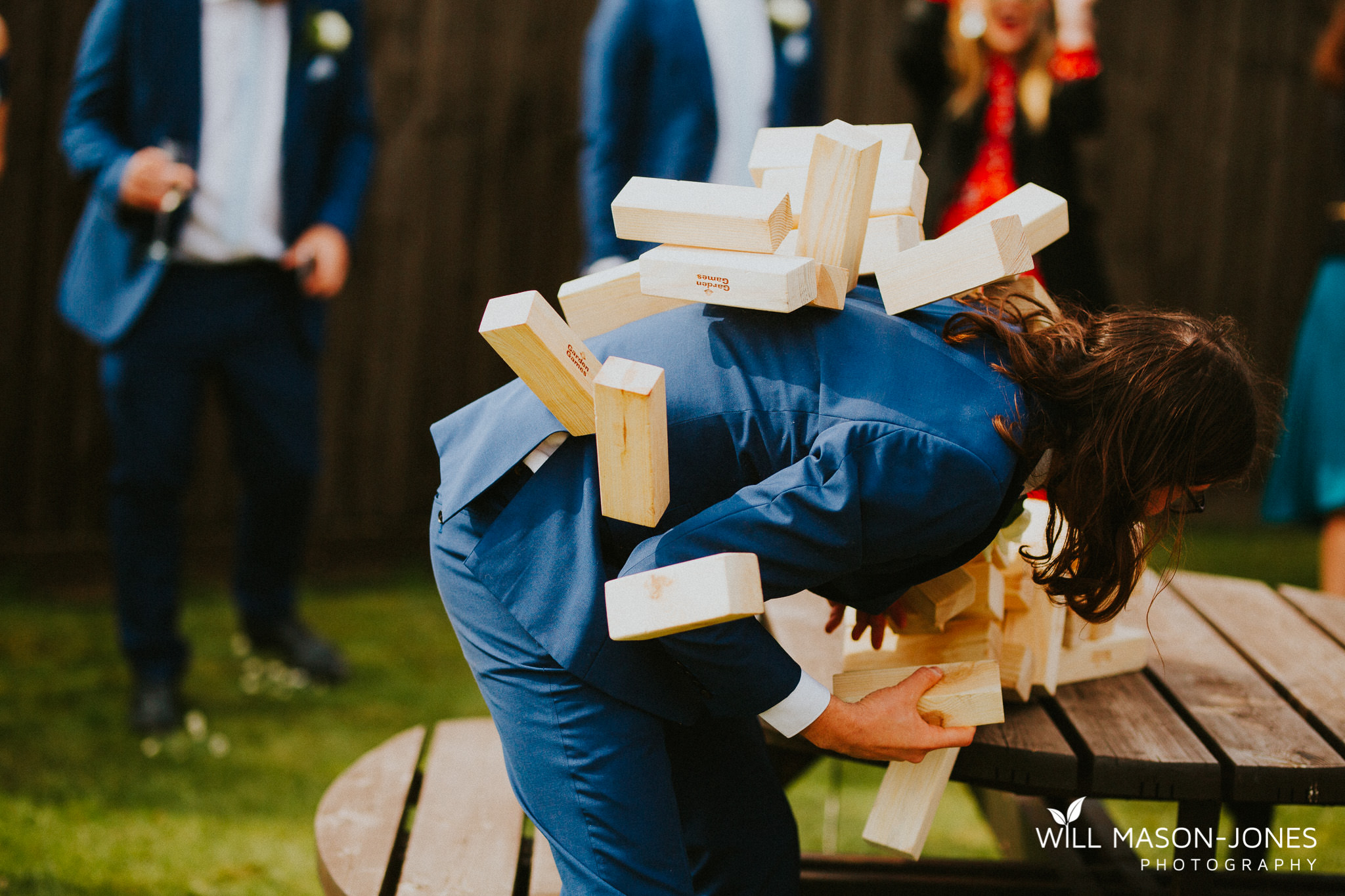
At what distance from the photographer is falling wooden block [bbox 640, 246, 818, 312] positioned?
1596 mm

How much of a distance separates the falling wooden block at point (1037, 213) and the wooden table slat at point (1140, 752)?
A: 708 millimetres

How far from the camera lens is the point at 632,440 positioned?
1566 millimetres

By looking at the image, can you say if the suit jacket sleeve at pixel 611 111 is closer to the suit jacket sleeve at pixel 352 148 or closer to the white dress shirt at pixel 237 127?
the suit jacket sleeve at pixel 352 148

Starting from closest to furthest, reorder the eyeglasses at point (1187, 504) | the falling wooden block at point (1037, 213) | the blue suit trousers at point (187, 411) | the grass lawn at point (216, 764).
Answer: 1. the eyeglasses at point (1187, 504)
2. the falling wooden block at point (1037, 213)
3. the grass lawn at point (216, 764)
4. the blue suit trousers at point (187, 411)

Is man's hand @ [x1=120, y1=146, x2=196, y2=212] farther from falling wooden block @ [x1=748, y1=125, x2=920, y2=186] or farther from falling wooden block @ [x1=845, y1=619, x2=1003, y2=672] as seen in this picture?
falling wooden block @ [x1=845, y1=619, x2=1003, y2=672]

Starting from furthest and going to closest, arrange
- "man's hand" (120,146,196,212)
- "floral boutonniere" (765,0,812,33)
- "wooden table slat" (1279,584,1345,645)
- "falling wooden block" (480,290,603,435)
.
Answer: "floral boutonniere" (765,0,812,33), "man's hand" (120,146,196,212), "wooden table slat" (1279,584,1345,645), "falling wooden block" (480,290,603,435)

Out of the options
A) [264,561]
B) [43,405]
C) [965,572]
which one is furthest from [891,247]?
[43,405]

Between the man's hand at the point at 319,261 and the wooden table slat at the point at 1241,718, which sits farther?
the man's hand at the point at 319,261

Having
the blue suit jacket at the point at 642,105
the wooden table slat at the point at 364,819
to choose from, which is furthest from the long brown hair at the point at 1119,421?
the blue suit jacket at the point at 642,105

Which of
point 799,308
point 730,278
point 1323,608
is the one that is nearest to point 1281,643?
point 1323,608

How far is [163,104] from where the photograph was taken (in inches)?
131

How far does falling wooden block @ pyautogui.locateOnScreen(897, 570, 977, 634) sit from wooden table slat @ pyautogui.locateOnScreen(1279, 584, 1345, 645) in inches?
37.2

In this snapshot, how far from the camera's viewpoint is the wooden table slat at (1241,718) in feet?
5.77

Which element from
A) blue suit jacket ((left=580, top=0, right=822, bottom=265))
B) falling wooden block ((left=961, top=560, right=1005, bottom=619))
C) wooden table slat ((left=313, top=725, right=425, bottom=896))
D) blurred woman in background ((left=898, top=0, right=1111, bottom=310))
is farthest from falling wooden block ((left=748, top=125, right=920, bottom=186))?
blurred woman in background ((left=898, top=0, right=1111, bottom=310))
